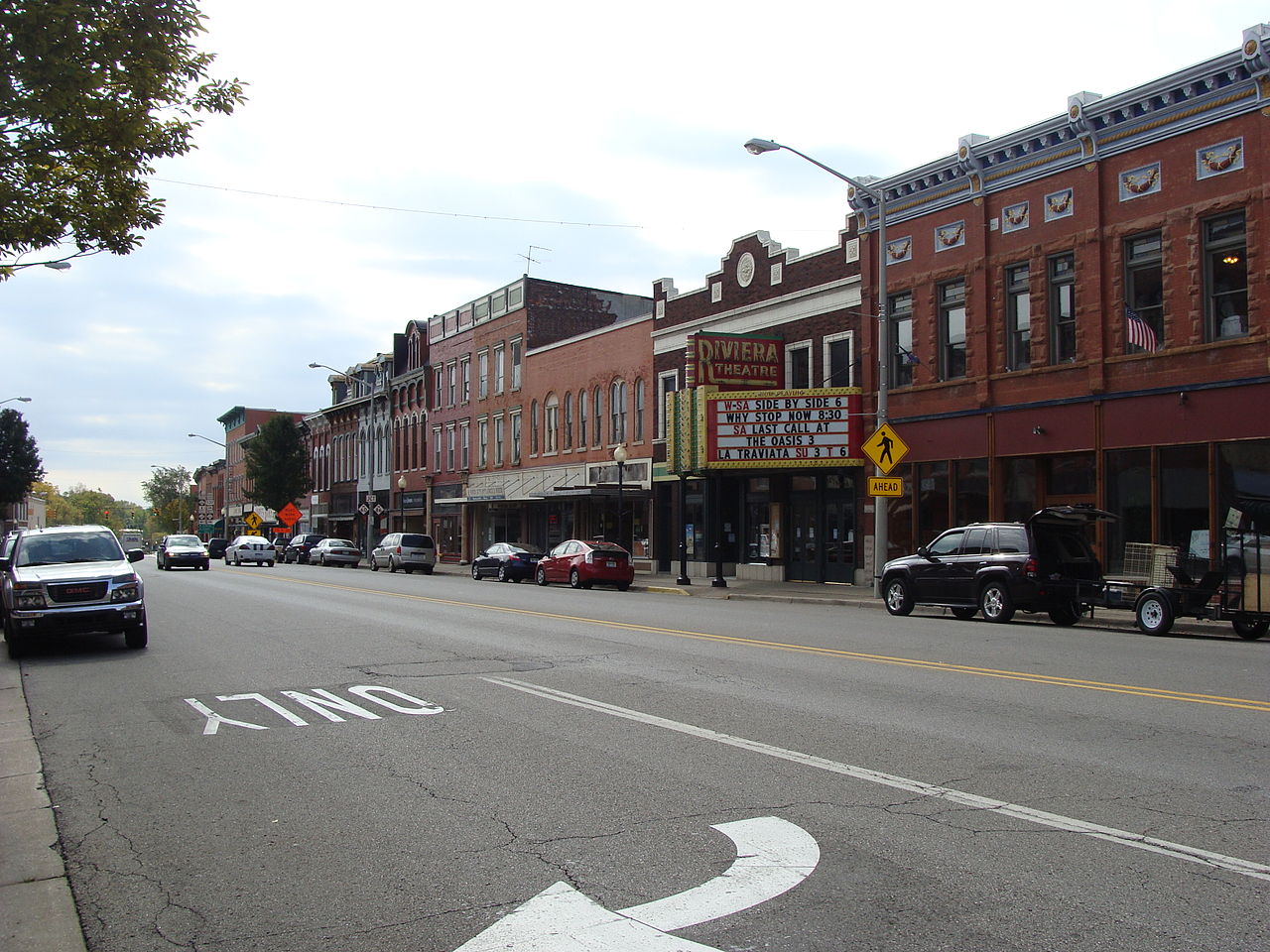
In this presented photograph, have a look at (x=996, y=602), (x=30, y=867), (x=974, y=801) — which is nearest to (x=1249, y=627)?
(x=996, y=602)

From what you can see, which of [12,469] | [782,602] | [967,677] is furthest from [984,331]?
[12,469]

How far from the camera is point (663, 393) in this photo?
3853cm

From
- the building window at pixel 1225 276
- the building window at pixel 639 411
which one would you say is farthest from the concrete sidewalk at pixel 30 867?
the building window at pixel 639 411

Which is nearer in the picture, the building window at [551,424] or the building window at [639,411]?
the building window at [639,411]

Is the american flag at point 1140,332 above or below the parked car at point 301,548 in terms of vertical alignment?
above

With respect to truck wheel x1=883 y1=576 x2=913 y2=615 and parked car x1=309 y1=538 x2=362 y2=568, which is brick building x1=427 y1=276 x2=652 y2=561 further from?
truck wheel x1=883 y1=576 x2=913 y2=615

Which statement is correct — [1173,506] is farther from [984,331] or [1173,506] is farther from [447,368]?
[447,368]

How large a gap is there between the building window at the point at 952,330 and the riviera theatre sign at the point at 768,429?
284 cm

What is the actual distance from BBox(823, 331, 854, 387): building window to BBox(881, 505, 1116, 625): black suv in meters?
10.8

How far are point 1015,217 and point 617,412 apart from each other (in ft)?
62.2

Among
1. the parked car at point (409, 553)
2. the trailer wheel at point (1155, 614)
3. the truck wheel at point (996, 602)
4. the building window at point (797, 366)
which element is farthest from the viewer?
the parked car at point (409, 553)

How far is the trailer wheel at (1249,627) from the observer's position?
15961 mm

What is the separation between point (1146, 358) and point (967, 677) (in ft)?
45.8

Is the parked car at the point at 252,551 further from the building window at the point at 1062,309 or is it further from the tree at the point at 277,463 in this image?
the building window at the point at 1062,309
